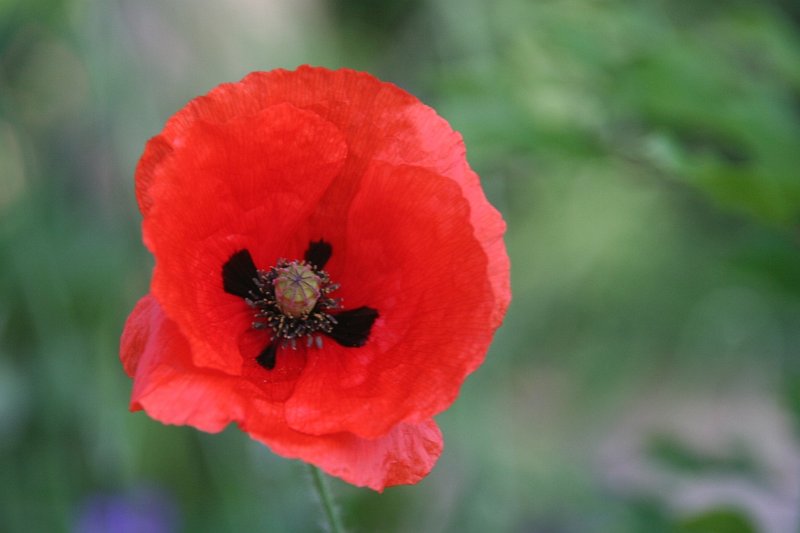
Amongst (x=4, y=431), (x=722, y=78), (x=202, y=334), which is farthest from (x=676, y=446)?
(x=4, y=431)

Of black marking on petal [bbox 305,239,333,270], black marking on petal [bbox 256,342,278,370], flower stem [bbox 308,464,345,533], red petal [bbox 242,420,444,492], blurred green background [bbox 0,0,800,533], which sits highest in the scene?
blurred green background [bbox 0,0,800,533]

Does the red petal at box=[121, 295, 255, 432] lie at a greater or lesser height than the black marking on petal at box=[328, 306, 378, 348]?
lesser

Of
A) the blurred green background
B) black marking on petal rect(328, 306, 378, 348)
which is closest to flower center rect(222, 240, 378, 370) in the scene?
black marking on petal rect(328, 306, 378, 348)

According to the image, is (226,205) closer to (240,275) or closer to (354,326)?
(240,275)

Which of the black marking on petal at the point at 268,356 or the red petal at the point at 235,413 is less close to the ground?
the black marking on petal at the point at 268,356

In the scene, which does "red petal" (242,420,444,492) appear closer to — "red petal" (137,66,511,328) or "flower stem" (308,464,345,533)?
"flower stem" (308,464,345,533)

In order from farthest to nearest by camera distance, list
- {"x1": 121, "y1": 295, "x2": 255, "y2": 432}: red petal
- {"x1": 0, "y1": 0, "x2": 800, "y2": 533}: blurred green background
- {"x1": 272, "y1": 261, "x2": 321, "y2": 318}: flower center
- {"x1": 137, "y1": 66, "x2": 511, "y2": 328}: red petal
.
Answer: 1. {"x1": 0, "y1": 0, "x2": 800, "y2": 533}: blurred green background
2. {"x1": 272, "y1": 261, "x2": 321, "y2": 318}: flower center
3. {"x1": 137, "y1": 66, "x2": 511, "y2": 328}: red petal
4. {"x1": 121, "y1": 295, "x2": 255, "y2": 432}: red petal

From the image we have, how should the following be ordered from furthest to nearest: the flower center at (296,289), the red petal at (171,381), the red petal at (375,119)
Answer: the flower center at (296,289) → the red petal at (375,119) → the red petal at (171,381)

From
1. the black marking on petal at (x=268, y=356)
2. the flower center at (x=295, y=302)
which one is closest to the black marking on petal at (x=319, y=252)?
the flower center at (x=295, y=302)

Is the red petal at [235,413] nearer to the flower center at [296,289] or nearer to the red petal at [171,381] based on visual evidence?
the red petal at [171,381]
